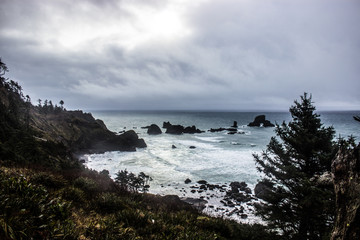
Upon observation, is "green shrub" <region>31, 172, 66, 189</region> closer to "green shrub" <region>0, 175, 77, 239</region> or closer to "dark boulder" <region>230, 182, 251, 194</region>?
"green shrub" <region>0, 175, 77, 239</region>

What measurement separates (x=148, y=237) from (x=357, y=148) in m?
5.78

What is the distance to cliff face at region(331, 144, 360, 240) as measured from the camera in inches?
112

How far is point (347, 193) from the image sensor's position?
3219 mm

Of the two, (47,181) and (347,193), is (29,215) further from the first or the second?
(347,193)

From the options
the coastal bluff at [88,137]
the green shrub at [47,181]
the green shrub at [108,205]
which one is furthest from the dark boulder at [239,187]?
the coastal bluff at [88,137]

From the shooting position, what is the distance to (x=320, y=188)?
7.96 m

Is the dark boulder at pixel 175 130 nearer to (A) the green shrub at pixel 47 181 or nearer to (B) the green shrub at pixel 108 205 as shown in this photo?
(A) the green shrub at pixel 47 181

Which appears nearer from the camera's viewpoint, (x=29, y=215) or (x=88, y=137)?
(x=29, y=215)

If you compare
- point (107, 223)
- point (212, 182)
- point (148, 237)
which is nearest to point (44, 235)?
point (107, 223)

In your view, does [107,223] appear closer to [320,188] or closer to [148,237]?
[148,237]

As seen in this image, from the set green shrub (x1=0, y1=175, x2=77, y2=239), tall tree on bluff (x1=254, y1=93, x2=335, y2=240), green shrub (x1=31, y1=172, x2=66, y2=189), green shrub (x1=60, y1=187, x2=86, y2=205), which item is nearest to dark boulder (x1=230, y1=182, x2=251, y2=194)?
tall tree on bluff (x1=254, y1=93, x2=335, y2=240)

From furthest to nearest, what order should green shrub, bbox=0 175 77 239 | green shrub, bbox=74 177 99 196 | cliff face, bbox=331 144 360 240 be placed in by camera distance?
green shrub, bbox=74 177 99 196 < green shrub, bbox=0 175 77 239 < cliff face, bbox=331 144 360 240

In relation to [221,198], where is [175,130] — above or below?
above

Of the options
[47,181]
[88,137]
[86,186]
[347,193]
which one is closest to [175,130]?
[88,137]
